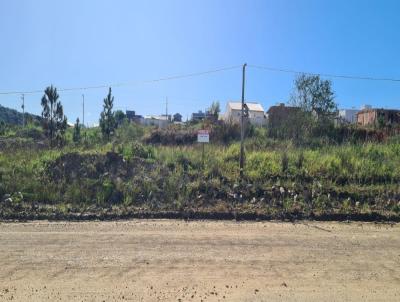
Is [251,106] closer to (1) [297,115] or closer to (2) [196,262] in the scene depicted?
(1) [297,115]

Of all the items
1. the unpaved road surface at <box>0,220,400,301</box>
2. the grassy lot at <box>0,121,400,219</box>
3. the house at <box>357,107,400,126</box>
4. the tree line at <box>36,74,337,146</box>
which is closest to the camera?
the unpaved road surface at <box>0,220,400,301</box>

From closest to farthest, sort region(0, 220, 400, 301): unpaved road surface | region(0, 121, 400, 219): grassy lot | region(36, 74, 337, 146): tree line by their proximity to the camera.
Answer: region(0, 220, 400, 301): unpaved road surface < region(0, 121, 400, 219): grassy lot < region(36, 74, 337, 146): tree line

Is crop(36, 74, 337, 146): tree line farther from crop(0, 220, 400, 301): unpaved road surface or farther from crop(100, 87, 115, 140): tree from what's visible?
crop(0, 220, 400, 301): unpaved road surface

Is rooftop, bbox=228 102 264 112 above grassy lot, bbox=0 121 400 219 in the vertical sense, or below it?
above

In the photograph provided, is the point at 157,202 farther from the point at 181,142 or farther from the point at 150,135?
the point at 150,135

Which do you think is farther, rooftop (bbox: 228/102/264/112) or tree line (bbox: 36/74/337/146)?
rooftop (bbox: 228/102/264/112)

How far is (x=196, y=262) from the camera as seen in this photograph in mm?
7734

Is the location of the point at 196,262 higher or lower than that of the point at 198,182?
lower

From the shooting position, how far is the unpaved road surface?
644cm

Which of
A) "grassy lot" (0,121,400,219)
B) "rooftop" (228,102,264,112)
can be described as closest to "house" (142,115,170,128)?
"rooftop" (228,102,264,112)

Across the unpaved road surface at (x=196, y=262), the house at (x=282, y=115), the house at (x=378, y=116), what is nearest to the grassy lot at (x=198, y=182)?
the unpaved road surface at (x=196, y=262)

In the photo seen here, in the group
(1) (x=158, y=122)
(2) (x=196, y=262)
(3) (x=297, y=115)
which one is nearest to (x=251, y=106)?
(1) (x=158, y=122)

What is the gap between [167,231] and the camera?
10062mm

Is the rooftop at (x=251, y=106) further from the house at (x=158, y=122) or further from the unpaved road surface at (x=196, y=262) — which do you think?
the unpaved road surface at (x=196, y=262)
